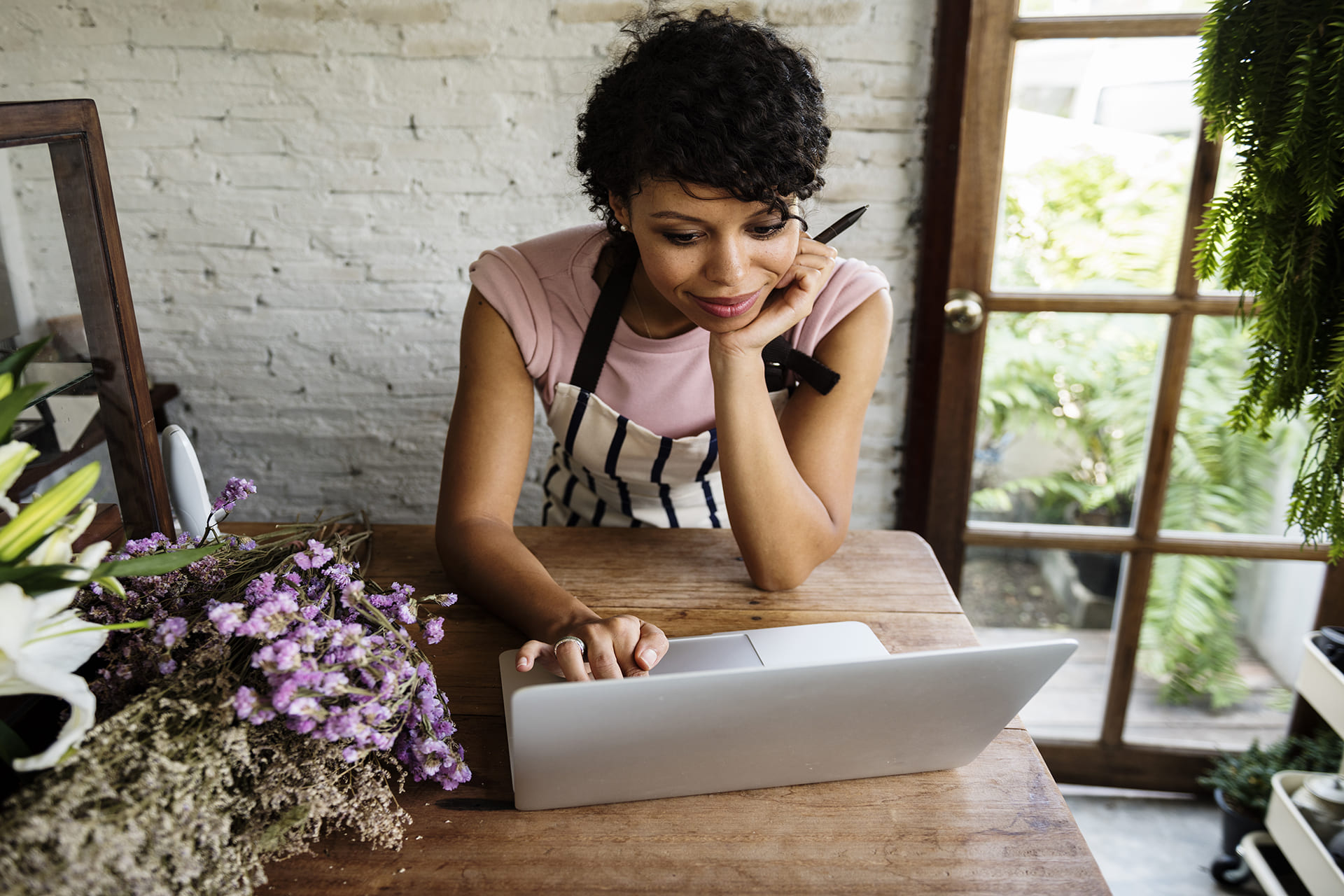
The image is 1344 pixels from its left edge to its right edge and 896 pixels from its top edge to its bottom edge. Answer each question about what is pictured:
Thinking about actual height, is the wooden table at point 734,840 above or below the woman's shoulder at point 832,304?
below

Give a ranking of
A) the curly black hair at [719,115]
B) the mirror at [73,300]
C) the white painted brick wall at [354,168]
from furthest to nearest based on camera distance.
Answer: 1. the white painted brick wall at [354,168]
2. the curly black hair at [719,115]
3. the mirror at [73,300]

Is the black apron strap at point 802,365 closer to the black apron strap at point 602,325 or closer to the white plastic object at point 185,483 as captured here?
the black apron strap at point 602,325

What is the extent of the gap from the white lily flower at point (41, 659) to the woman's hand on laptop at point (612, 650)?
1.24 feet

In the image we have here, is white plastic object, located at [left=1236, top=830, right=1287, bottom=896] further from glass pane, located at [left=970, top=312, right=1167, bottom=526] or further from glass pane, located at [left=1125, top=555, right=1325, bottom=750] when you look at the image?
glass pane, located at [left=970, top=312, right=1167, bottom=526]

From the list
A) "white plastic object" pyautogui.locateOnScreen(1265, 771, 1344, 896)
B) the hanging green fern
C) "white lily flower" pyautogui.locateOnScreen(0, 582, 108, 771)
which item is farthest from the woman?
"white plastic object" pyautogui.locateOnScreen(1265, 771, 1344, 896)

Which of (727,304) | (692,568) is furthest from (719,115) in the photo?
(692,568)

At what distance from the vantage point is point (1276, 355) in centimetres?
132

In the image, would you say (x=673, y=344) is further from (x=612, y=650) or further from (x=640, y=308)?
(x=612, y=650)

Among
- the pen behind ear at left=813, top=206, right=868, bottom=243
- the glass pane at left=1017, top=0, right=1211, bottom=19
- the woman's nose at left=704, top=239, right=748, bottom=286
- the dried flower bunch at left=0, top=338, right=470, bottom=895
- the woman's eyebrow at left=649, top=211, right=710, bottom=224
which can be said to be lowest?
the dried flower bunch at left=0, top=338, right=470, bottom=895

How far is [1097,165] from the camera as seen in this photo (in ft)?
6.10

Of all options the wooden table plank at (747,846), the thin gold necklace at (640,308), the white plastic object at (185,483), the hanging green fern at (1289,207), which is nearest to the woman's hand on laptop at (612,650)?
the wooden table plank at (747,846)

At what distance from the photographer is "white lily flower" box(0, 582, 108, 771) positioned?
1.82 feet

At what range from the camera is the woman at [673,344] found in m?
1.08

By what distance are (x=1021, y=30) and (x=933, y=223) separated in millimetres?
387
